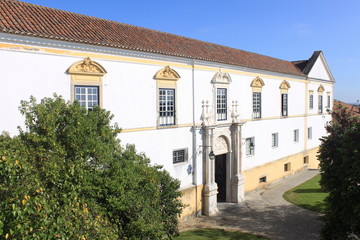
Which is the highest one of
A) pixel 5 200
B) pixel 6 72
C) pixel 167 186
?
pixel 6 72

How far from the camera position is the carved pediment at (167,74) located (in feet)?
46.9

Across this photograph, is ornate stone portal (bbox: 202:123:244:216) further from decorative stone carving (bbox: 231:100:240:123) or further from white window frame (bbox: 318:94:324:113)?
white window frame (bbox: 318:94:324:113)

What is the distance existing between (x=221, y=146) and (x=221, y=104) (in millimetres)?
2529

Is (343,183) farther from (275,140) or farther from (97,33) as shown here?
(275,140)

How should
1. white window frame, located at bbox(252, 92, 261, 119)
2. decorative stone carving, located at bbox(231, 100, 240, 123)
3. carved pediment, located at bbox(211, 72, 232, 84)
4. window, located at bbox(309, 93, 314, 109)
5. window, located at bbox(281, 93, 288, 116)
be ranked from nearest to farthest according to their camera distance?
carved pediment, located at bbox(211, 72, 232, 84), decorative stone carving, located at bbox(231, 100, 240, 123), white window frame, located at bbox(252, 92, 261, 119), window, located at bbox(281, 93, 288, 116), window, located at bbox(309, 93, 314, 109)

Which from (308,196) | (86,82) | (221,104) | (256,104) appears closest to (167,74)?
(86,82)

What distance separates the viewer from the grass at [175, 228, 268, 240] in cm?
1366

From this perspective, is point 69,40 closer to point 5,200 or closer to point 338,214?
point 5,200

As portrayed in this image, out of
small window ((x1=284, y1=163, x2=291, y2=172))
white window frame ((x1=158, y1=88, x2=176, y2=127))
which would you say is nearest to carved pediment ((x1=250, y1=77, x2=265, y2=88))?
white window frame ((x1=158, y1=88, x2=176, y2=127))

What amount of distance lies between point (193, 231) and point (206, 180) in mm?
3138

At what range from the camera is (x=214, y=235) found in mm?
14078

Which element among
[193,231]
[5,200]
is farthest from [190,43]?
[5,200]

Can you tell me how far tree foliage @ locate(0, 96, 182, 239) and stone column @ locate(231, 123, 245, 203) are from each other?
10.5 metres

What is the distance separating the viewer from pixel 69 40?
10.9 m
